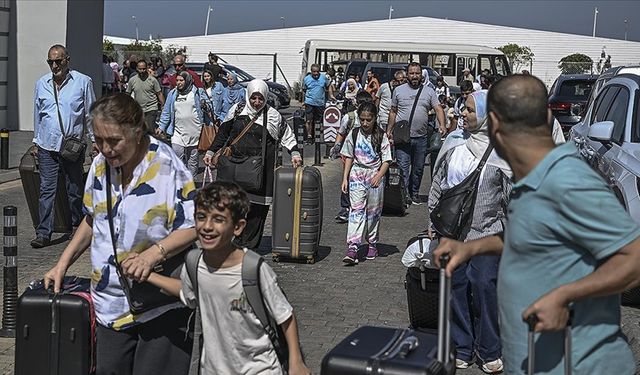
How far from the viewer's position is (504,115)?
3490mm

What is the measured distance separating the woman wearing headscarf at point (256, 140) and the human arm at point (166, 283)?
5.66 meters

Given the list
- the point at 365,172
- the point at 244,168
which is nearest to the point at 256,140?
the point at 244,168

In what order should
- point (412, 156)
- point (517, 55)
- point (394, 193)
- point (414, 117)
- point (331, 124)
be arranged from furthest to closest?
1. point (517, 55)
2. point (331, 124)
3. point (412, 156)
4. point (414, 117)
5. point (394, 193)

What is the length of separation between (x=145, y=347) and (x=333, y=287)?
4928 mm

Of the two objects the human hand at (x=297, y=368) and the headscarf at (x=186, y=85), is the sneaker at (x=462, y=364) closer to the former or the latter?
the human hand at (x=297, y=368)

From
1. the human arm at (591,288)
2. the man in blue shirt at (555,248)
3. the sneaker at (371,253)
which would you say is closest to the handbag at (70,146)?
the sneaker at (371,253)

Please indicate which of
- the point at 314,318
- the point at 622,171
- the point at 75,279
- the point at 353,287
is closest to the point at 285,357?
the point at 75,279

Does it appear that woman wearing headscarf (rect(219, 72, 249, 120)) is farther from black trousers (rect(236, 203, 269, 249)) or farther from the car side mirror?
the car side mirror

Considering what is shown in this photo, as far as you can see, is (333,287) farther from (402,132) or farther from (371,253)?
(402,132)

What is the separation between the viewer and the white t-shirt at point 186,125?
1386cm

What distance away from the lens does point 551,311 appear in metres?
3.29

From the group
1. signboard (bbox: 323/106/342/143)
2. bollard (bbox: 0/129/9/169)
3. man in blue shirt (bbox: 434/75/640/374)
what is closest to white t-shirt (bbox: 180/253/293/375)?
man in blue shirt (bbox: 434/75/640/374)

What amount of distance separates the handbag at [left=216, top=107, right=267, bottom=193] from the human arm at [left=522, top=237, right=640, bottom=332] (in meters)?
6.94

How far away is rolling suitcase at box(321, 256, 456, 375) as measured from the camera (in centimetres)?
385
